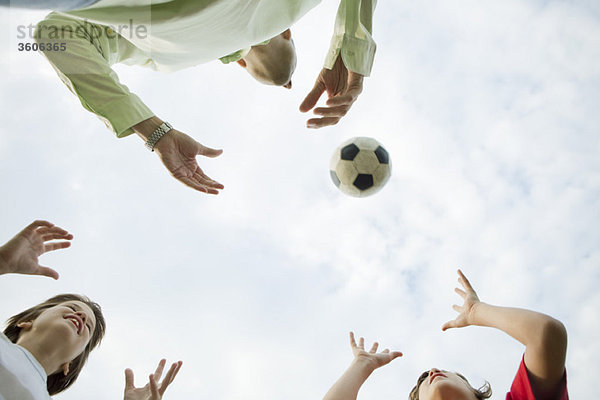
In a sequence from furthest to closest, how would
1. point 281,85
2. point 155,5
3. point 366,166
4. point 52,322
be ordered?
point 366,166 → point 281,85 → point 52,322 → point 155,5

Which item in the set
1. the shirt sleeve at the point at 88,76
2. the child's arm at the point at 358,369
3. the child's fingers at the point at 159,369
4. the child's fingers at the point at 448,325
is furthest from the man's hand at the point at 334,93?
the child's fingers at the point at 159,369

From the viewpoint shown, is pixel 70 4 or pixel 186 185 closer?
pixel 70 4

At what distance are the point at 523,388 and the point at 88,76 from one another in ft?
11.3

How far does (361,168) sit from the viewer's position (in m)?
4.91

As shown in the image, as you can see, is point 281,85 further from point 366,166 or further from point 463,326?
point 463,326

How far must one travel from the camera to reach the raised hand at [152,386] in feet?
11.1

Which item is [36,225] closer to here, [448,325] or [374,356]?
[374,356]

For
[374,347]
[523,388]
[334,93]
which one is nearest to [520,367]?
[523,388]

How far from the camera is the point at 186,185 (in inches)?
109

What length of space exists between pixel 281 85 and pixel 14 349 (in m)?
2.94

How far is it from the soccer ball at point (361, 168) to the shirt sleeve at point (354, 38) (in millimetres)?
1931

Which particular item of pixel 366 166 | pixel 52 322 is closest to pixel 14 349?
pixel 52 322

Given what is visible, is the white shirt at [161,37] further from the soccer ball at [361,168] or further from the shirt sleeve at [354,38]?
the soccer ball at [361,168]

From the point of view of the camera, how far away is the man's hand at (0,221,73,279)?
310 cm
